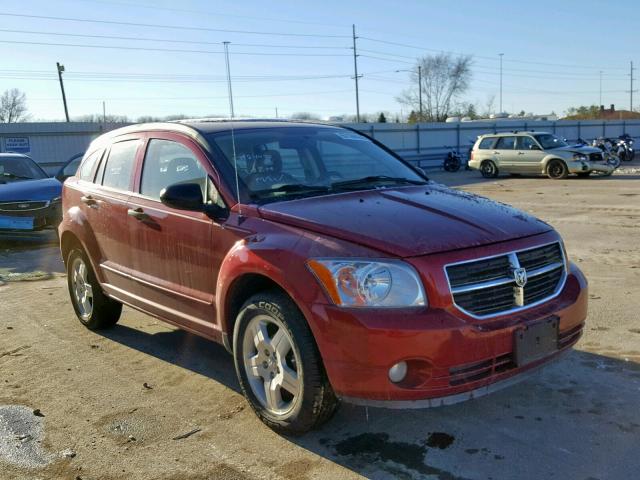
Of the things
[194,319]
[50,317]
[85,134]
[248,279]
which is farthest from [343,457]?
[85,134]

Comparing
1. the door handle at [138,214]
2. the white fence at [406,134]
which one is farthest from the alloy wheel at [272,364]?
the white fence at [406,134]

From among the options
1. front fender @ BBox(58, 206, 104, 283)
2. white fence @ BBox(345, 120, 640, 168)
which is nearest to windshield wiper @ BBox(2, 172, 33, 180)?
front fender @ BBox(58, 206, 104, 283)

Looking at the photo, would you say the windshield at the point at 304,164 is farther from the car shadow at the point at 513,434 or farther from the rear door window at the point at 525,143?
the rear door window at the point at 525,143

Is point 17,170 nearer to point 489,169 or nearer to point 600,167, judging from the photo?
point 489,169

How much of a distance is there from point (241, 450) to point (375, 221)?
4.88 ft

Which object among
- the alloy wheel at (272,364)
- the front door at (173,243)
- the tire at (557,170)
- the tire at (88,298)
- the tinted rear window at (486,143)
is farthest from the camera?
the tinted rear window at (486,143)

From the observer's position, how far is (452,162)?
3045cm

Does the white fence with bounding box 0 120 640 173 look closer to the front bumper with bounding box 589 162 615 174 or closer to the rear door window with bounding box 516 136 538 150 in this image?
the rear door window with bounding box 516 136 538 150

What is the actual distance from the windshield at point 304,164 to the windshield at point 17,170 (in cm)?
909

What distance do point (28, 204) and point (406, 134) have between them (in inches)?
931

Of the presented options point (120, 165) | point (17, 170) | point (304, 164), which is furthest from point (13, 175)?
point (304, 164)

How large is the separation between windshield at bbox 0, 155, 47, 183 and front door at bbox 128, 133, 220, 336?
27.4ft

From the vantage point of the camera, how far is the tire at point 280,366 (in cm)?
333

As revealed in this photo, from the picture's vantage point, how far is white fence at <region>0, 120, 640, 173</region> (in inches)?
894
